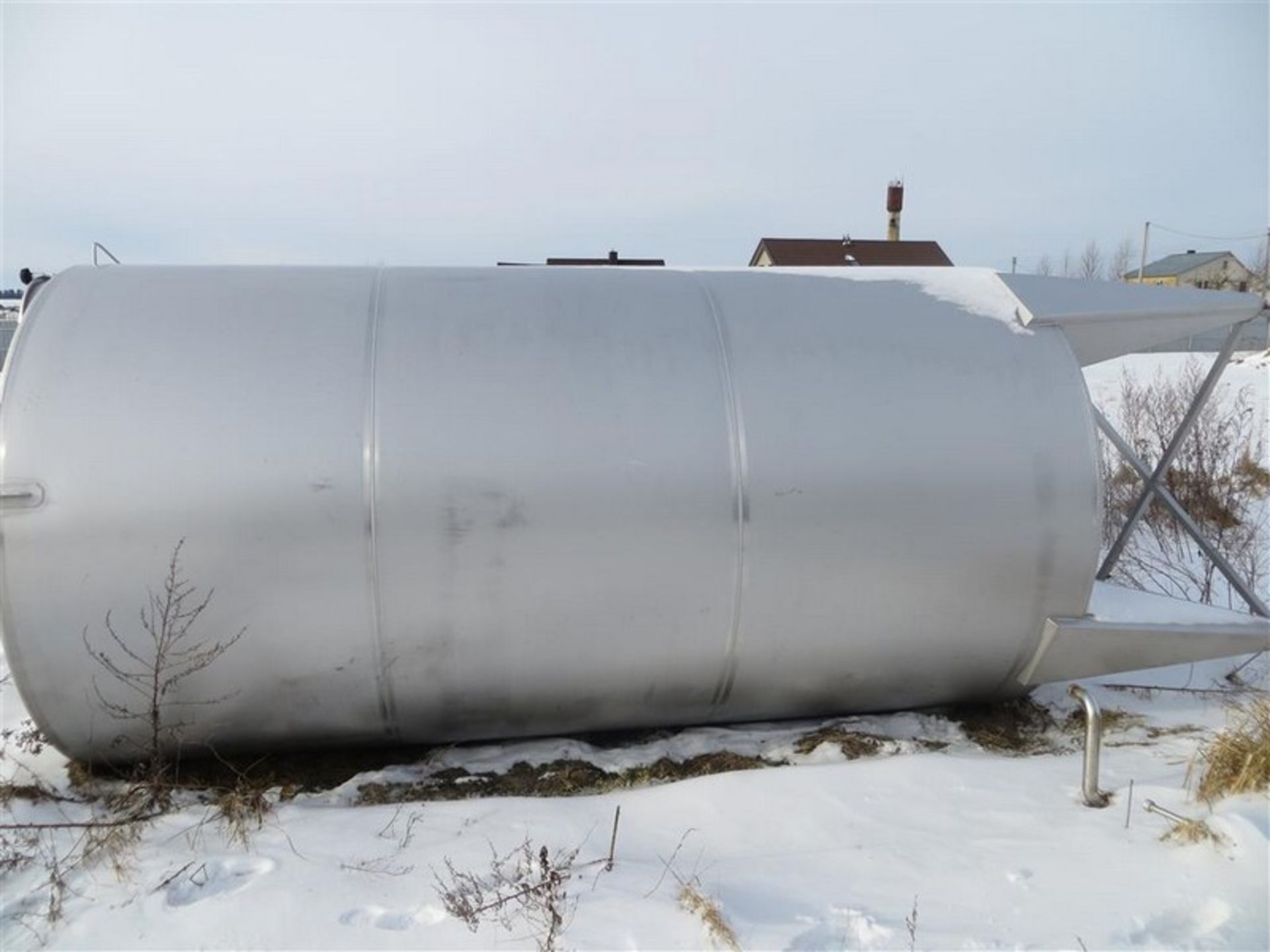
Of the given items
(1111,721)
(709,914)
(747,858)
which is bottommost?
(1111,721)

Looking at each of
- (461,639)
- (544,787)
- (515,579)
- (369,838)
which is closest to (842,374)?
(515,579)

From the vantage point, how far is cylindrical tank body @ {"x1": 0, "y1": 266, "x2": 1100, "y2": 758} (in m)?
4.39

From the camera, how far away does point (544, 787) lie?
492 cm

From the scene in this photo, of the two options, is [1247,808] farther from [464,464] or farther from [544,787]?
[464,464]

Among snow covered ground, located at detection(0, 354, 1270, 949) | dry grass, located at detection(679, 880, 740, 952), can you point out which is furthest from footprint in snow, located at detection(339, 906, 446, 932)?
dry grass, located at detection(679, 880, 740, 952)

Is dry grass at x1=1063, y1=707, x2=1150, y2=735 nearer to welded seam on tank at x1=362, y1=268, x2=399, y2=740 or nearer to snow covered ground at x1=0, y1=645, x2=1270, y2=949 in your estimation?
snow covered ground at x1=0, y1=645, x2=1270, y2=949

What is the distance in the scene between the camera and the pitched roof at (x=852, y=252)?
119 ft

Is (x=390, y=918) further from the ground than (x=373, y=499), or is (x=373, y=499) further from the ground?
(x=373, y=499)

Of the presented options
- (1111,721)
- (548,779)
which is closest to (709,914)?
(548,779)

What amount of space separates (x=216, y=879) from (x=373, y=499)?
1944 millimetres

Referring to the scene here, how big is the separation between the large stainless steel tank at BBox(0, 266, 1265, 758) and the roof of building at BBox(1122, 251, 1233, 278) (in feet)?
246

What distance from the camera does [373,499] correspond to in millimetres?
4441

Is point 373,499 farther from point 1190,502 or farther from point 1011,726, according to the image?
point 1190,502

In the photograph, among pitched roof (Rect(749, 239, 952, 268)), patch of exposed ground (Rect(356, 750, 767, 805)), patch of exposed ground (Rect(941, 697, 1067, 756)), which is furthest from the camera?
pitched roof (Rect(749, 239, 952, 268))
